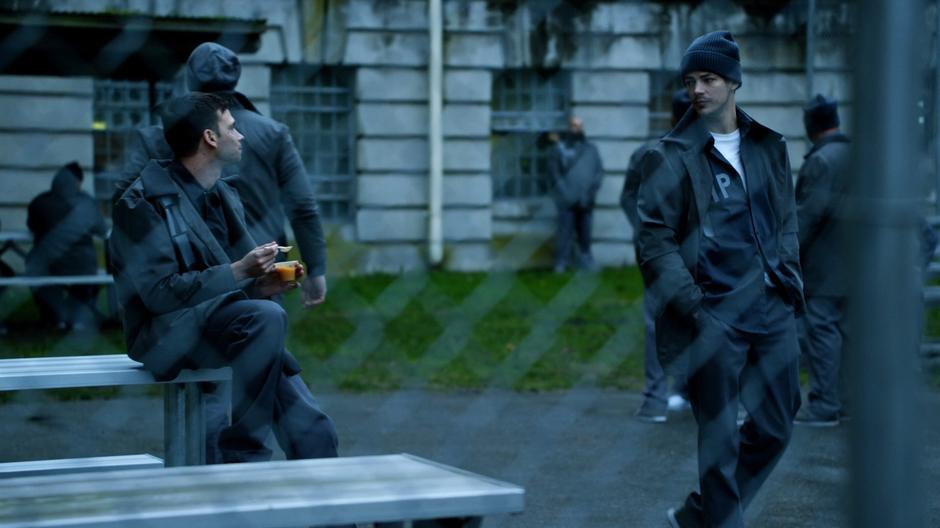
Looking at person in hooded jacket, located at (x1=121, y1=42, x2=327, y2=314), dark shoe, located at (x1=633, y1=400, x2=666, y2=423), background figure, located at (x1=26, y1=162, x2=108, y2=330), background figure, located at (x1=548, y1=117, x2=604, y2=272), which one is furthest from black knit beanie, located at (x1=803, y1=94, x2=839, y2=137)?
background figure, located at (x1=548, y1=117, x2=604, y2=272)

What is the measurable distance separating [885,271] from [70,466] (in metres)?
2.69

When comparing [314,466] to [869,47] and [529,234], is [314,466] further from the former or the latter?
[529,234]

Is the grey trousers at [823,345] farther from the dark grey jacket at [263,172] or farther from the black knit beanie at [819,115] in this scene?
the dark grey jacket at [263,172]

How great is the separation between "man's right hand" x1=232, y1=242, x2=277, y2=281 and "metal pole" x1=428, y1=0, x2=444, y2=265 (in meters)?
10.6

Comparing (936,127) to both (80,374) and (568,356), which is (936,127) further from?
(568,356)

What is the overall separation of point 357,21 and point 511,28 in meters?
1.85

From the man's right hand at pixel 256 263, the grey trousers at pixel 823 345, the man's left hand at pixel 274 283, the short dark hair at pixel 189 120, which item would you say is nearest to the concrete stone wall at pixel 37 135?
the grey trousers at pixel 823 345

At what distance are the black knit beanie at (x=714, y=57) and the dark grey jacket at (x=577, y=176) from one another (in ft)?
35.1

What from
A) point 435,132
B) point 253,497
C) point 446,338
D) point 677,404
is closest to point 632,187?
point 677,404

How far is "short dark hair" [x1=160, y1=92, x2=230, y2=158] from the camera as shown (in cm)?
362

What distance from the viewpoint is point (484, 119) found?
47.3 feet

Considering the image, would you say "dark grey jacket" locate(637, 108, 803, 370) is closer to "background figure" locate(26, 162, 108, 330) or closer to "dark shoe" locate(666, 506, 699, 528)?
"dark shoe" locate(666, 506, 699, 528)

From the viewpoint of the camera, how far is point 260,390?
11.3 feet

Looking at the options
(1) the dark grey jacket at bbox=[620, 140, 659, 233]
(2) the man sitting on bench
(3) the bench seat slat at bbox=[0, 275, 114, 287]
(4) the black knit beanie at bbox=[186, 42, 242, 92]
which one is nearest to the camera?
(2) the man sitting on bench
